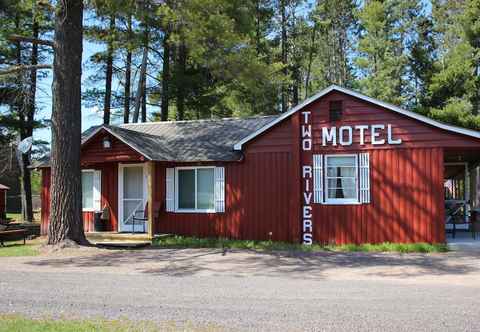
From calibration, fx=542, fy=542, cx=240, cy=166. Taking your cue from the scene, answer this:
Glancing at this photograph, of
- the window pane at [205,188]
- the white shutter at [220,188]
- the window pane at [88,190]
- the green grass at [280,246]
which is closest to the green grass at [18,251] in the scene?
the green grass at [280,246]

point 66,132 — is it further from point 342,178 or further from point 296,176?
point 342,178

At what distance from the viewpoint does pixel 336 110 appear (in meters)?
16.8

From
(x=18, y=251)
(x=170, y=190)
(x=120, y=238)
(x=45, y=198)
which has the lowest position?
(x=18, y=251)

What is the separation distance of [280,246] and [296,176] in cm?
226

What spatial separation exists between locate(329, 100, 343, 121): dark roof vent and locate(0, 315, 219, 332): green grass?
11.0m

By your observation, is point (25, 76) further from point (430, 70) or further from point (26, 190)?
point (430, 70)

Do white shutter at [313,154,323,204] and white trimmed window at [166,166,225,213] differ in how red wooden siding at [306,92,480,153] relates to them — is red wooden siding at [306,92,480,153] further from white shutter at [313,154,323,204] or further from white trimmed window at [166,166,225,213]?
white trimmed window at [166,166,225,213]

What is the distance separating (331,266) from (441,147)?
541 centimetres

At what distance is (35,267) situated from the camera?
1289 centimetres

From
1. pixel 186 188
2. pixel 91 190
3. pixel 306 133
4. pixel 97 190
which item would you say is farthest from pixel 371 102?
pixel 91 190

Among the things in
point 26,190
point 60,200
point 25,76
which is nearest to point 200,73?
point 26,190

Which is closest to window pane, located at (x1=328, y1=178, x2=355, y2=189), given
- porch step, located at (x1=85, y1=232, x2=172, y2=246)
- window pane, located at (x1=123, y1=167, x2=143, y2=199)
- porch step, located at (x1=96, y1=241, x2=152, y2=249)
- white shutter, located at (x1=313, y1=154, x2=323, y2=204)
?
white shutter, located at (x1=313, y1=154, x2=323, y2=204)

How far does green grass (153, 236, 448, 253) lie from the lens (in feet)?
50.5

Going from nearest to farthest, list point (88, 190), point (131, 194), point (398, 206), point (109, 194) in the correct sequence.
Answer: point (398, 206) → point (131, 194) → point (109, 194) → point (88, 190)
